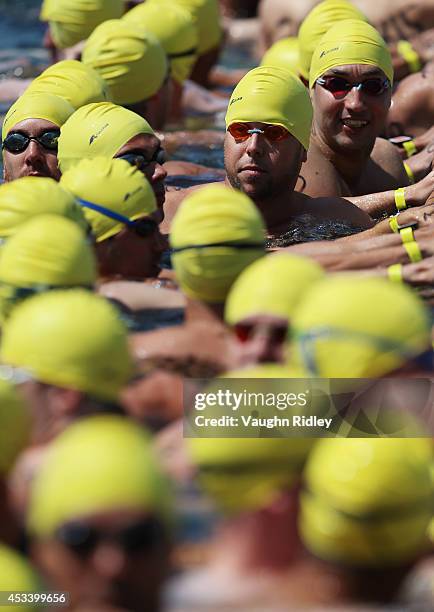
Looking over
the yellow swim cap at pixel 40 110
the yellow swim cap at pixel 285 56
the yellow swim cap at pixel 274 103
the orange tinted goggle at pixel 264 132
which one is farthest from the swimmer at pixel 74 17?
the orange tinted goggle at pixel 264 132

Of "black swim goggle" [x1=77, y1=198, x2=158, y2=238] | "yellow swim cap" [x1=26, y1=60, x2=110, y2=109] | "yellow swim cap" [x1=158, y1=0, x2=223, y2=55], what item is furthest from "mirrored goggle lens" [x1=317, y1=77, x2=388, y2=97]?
"yellow swim cap" [x1=158, y1=0, x2=223, y2=55]

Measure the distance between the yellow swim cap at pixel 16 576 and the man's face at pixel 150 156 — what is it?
3.55 meters

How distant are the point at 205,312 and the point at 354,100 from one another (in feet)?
9.25

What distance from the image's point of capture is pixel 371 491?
468cm

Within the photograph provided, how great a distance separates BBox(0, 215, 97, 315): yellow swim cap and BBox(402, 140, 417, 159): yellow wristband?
4250mm

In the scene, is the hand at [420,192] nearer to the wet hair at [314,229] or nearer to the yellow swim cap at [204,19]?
the wet hair at [314,229]

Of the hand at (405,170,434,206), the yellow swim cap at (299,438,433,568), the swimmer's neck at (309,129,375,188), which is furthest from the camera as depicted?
the swimmer's neck at (309,129,375,188)

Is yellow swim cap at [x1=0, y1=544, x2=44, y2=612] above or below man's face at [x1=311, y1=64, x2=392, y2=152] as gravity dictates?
above

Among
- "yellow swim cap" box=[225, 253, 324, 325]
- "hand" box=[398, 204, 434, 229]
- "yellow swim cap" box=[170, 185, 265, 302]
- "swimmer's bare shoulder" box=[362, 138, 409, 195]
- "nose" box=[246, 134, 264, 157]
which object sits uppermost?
"yellow swim cap" box=[225, 253, 324, 325]

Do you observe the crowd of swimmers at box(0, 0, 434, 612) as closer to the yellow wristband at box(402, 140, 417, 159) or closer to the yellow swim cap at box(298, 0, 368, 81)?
the yellow wristband at box(402, 140, 417, 159)

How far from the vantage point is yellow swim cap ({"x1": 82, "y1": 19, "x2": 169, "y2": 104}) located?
10414mm

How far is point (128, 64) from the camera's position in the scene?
34.2 ft

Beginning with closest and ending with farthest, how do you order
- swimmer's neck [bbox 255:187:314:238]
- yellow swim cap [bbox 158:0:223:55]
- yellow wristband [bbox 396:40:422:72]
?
1. swimmer's neck [bbox 255:187:314:238]
2. yellow wristband [bbox 396:40:422:72]
3. yellow swim cap [bbox 158:0:223:55]

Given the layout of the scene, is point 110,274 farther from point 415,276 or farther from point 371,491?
point 371,491
